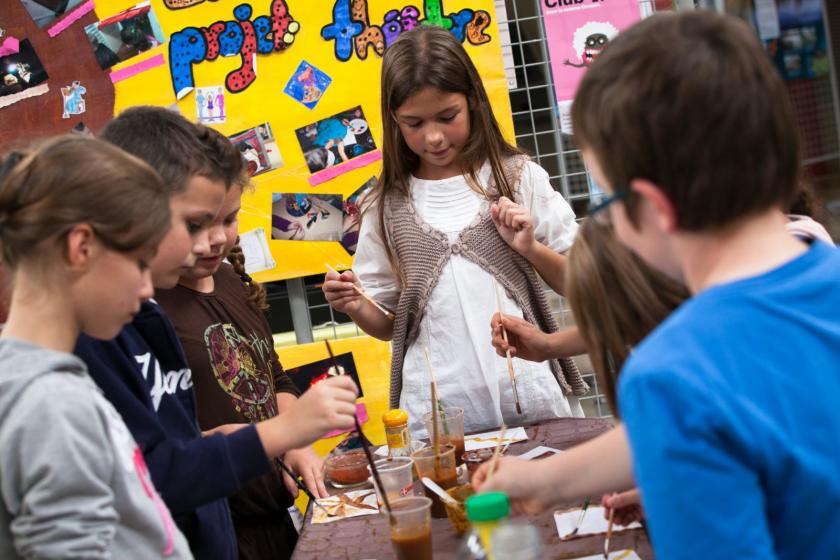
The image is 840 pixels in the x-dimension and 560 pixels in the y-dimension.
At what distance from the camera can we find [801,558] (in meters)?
0.83

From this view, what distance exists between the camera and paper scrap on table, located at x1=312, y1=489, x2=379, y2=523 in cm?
177

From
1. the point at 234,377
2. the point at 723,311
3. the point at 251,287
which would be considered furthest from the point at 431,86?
the point at 723,311

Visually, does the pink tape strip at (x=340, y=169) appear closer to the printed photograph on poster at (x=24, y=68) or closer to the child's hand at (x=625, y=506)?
the printed photograph on poster at (x=24, y=68)

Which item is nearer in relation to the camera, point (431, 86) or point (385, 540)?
point (385, 540)

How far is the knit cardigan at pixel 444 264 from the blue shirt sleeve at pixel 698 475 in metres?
1.60

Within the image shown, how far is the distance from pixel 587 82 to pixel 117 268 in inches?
28.0

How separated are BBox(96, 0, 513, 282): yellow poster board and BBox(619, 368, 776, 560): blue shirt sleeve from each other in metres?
2.58

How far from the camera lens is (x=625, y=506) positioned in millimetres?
1374

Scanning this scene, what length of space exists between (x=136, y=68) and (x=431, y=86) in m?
1.52

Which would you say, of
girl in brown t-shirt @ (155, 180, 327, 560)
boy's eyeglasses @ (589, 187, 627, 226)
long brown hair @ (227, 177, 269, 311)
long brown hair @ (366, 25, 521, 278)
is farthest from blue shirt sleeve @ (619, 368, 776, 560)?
long brown hair @ (366, 25, 521, 278)

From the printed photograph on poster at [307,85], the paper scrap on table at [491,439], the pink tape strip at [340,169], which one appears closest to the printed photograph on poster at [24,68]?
the printed photograph on poster at [307,85]

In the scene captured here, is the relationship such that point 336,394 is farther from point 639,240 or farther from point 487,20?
point 487,20

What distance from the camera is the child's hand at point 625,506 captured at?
1.35 metres

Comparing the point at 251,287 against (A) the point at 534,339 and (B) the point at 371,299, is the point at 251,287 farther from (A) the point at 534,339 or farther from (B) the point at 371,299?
(A) the point at 534,339
